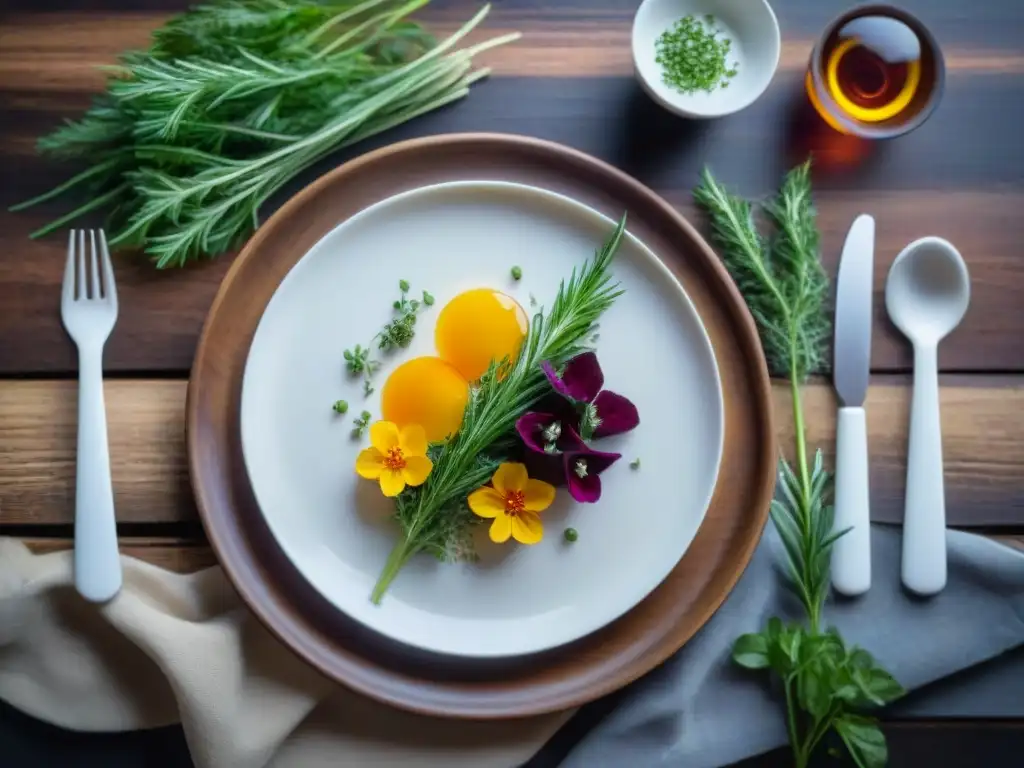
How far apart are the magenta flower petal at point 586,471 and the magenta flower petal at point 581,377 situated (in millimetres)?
68

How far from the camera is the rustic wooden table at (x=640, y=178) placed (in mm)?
1226

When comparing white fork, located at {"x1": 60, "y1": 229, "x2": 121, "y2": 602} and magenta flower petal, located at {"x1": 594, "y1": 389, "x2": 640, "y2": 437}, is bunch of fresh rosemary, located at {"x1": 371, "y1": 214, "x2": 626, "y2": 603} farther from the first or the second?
white fork, located at {"x1": 60, "y1": 229, "x2": 121, "y2": 602}

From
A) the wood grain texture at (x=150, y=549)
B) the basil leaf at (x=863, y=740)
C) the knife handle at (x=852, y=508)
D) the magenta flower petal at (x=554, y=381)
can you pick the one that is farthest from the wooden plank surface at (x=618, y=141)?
the basil leaf at (x=863, y=740)

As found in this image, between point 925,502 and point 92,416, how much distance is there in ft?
3.60

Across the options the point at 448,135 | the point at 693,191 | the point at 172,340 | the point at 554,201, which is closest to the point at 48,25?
the point at 172,340

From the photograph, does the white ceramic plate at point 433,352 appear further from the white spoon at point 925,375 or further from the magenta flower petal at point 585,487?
the white spoon at point 925,375

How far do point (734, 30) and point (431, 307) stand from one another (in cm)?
56

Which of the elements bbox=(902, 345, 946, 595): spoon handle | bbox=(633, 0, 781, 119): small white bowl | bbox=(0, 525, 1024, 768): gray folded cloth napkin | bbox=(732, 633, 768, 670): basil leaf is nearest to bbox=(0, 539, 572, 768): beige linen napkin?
bbox=(0, 525, 1024, 768): gray folded cloth napkin

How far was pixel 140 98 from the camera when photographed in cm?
116

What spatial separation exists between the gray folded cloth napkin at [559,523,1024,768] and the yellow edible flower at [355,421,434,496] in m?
0.43

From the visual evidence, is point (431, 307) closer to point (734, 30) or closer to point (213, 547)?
point (213, 547)

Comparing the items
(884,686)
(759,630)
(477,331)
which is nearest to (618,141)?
(477,331)

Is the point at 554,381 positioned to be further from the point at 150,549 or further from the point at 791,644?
the point at 150,549

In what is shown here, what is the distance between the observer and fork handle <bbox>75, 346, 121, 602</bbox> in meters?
1.16
